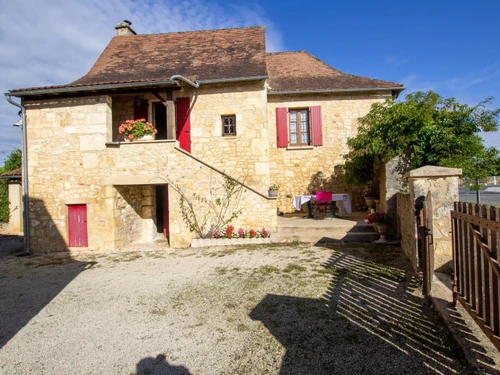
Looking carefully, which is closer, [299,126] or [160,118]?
[160,118]

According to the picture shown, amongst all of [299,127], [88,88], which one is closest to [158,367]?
[88,88]

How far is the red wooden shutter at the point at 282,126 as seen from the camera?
428 inches

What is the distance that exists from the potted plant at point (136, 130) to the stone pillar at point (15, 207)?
8518 millimetres

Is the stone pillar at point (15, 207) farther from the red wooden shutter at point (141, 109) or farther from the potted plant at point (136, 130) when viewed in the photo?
the potted plant at point (136, 130)

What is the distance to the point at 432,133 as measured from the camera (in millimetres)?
6688

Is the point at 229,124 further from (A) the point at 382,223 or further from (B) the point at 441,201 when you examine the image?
(B) the point at 441,201

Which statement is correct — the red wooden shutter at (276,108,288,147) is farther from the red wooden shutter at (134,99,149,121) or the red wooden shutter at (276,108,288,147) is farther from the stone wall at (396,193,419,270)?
the stone wall at (396,193,419,270)

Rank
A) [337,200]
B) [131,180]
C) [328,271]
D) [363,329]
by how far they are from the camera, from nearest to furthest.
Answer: [363,329]
[328,271]
[131,180]
[337,200]

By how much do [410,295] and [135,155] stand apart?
7.07m

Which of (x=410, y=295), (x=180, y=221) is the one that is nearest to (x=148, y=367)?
(x=410, y=295)

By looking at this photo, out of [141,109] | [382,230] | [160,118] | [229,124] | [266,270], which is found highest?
[141,109]

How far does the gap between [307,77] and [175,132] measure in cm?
585

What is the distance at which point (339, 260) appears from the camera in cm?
549

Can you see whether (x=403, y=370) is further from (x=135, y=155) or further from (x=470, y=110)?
(x=135, y=155)
